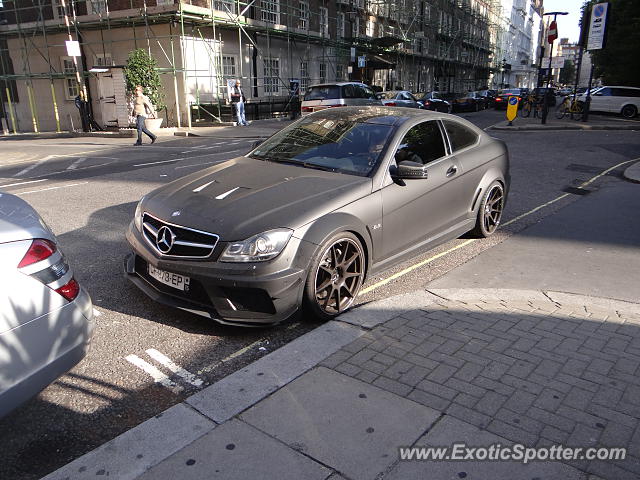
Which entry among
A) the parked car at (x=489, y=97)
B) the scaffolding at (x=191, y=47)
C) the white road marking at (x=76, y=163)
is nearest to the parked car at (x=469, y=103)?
the parked car at (x=489, y=97)

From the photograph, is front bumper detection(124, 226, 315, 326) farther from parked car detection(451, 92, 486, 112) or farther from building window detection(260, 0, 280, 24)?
parked car detection(451, 92, 486, 112)

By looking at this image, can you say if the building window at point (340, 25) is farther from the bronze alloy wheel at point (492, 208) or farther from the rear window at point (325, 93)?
the bronze alloy wheel at point (492, 208)

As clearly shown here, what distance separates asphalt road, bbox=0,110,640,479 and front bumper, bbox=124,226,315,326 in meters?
0.24

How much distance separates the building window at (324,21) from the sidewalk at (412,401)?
29885mm

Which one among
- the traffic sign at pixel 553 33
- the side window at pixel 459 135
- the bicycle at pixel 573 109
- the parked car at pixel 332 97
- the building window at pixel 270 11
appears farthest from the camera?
the bicycle at pixel 573 109

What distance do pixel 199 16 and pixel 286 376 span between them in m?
21.3

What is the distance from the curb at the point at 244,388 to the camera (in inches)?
95.3

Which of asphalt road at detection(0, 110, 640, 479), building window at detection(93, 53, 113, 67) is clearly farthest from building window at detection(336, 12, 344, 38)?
asphalt road at detection(0, 110, 640, 479)

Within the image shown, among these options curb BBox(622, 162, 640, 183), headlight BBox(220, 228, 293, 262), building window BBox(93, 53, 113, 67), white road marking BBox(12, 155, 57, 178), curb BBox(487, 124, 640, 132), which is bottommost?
curb BBox(487, 124, 640, 132)

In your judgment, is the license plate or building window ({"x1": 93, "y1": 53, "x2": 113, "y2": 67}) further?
building window ({"x1": 93, "y1": 53, "x2": 113, "y2": 67})

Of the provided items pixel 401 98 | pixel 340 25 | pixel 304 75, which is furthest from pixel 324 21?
pixel 401 98

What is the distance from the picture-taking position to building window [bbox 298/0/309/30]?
2896cm

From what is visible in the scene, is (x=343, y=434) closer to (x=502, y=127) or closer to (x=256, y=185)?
(x=256, y=185)

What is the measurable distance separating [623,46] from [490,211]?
1232 inches
